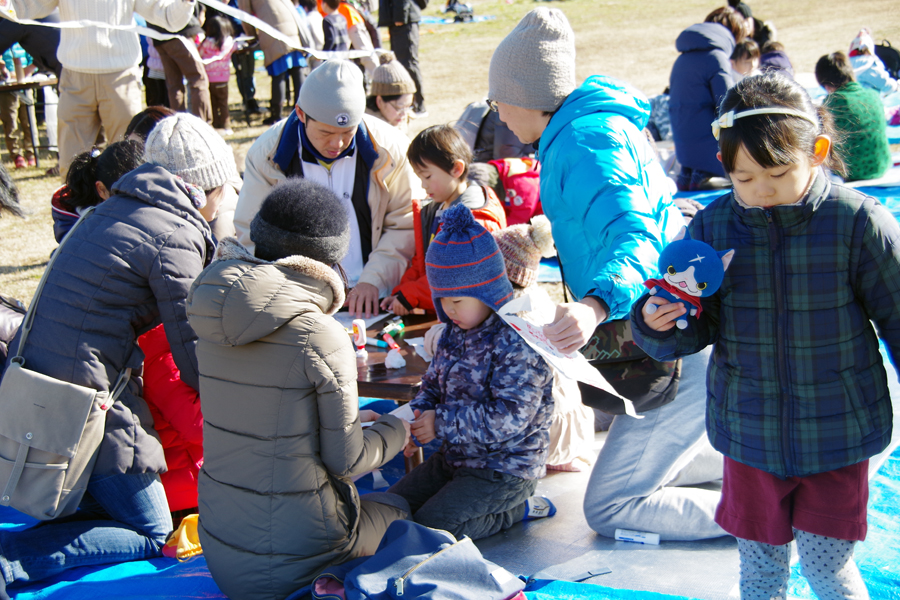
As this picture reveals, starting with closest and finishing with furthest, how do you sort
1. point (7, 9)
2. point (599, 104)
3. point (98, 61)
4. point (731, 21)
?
point (599, 104)
point (7, 9)
point (98, 61)
point (731, 21)

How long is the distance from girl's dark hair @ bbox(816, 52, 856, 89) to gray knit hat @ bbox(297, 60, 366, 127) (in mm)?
4446

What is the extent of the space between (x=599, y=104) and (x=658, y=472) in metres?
1.17

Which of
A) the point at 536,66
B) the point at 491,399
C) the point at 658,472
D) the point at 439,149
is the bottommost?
the point at 658,472

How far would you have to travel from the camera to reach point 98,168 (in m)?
2.85

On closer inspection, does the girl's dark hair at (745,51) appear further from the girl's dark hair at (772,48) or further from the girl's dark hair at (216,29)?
the girl's dark hair at (216,29)

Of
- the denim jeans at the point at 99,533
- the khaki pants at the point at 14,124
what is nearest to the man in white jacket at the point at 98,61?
the khaki pants at the point at 14,124

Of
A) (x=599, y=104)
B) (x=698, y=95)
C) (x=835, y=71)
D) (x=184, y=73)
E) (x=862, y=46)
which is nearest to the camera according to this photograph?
(x=599, y=104)

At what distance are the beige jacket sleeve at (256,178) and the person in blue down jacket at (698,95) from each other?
→ 4.21 m

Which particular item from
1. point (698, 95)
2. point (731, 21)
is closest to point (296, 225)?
point (698, 95)

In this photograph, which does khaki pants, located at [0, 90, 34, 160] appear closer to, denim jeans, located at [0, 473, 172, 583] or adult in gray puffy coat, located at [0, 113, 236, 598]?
adult in gray puffy coat, located at [0, 113, 236, 598]

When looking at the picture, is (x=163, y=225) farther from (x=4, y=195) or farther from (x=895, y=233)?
(x=895, y=233)

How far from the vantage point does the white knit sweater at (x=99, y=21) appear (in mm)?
5531

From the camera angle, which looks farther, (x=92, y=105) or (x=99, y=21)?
(x=92, y=105)

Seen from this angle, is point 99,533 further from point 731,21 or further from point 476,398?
point 731,21
